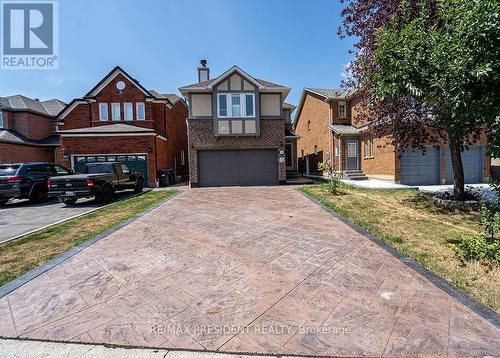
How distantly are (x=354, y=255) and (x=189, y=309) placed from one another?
3.15 meters

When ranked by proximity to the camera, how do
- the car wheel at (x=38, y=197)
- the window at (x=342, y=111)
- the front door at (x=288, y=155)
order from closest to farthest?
the car wheel at (x=38, y=197), the window at (x=342, y=111), the front door at (x=288, y=155)

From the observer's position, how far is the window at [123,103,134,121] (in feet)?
61.7

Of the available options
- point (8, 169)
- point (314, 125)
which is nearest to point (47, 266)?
point (8, 169)

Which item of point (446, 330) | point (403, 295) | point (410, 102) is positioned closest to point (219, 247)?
point (403, 295)

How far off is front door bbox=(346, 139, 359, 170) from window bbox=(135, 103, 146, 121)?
53.8 feet

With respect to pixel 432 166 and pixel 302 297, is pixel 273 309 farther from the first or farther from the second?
pixel 432 166

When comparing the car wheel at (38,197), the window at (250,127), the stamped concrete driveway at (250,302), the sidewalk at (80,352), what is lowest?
the sidewalk at (80,352)

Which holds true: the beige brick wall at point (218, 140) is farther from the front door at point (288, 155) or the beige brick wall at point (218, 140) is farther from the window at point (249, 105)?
the front door at point (288, 155)

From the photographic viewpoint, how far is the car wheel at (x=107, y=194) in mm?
10703

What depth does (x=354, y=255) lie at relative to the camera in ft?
14.8

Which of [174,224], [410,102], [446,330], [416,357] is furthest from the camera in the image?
[410,102]

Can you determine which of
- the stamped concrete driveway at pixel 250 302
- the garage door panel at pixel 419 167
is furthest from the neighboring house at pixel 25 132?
the garage door panel at pixel 419 167

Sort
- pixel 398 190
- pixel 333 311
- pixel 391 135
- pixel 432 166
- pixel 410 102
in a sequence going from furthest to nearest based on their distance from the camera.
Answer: pixel 432 166 → pixel 398 190 → pixel 391 135 → pixel 410 102 → pixel 333 311

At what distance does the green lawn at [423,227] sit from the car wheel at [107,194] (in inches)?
370
